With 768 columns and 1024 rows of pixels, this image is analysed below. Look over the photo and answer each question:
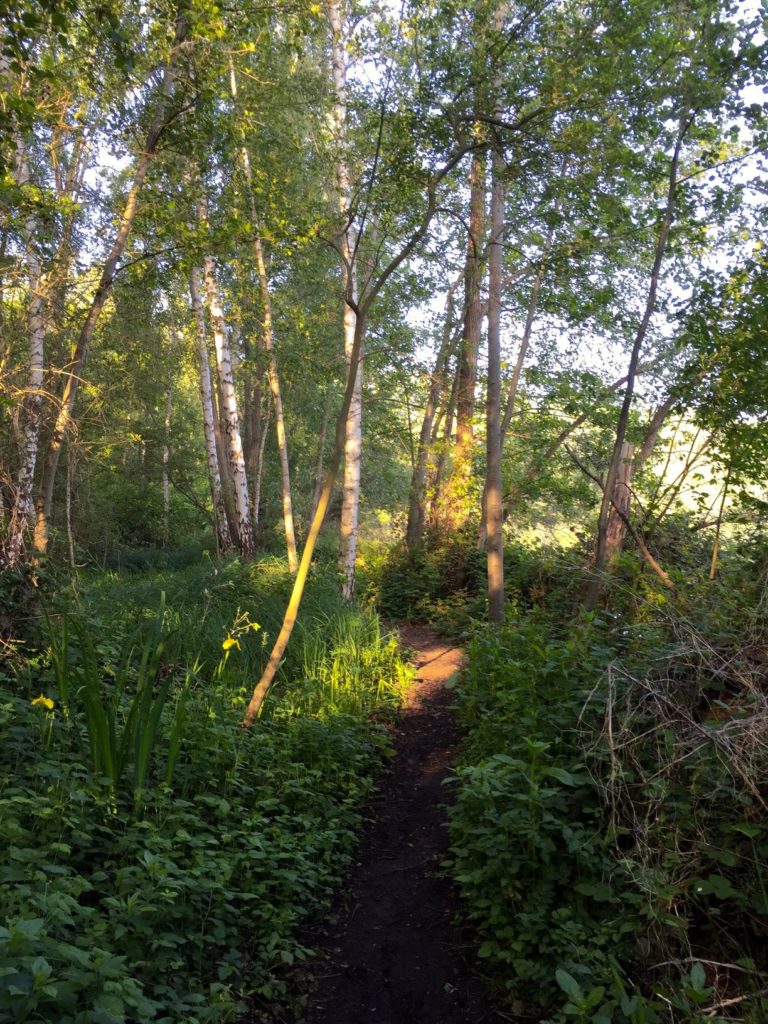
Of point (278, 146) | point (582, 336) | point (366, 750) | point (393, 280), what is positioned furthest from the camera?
point (582, 336)

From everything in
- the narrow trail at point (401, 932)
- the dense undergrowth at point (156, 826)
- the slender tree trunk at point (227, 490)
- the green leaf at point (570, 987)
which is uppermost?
the slender tree trunk at point (227, 490)

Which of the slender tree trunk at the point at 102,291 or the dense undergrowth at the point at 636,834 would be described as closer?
the dense undergrowth at the point at 636,834

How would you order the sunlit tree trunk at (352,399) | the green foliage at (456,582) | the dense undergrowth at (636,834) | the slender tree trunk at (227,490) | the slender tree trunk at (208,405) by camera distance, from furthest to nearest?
the slender tree trunk at (227,490), the slender tree trunk at (208,405), the sunlit tree trunk at (352,399), the green foliage at (456,582), the dense undergrowth at (636,834)

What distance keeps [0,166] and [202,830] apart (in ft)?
12.3

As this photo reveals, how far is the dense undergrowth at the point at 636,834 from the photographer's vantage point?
9.21 feet

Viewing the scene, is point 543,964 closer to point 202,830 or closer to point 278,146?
point 202,830

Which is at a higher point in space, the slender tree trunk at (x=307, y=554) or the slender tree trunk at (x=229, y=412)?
the slender tree trunk at (x=229, y=412)

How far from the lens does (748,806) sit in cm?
302

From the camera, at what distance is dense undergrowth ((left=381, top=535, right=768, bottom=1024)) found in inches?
111

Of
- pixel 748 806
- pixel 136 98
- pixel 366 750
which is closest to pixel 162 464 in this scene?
pixel 136 98

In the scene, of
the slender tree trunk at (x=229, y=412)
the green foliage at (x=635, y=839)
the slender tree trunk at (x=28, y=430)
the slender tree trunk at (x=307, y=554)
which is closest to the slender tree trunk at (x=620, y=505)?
the slender tree trunk at (x=307, y=554)

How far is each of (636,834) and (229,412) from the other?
10962mm

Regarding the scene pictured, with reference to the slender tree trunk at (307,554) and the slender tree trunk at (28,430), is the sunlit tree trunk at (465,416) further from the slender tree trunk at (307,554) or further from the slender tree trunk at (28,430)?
the slender tree trunk at (307,554)

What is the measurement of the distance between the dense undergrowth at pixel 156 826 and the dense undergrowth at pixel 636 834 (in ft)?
3.27
